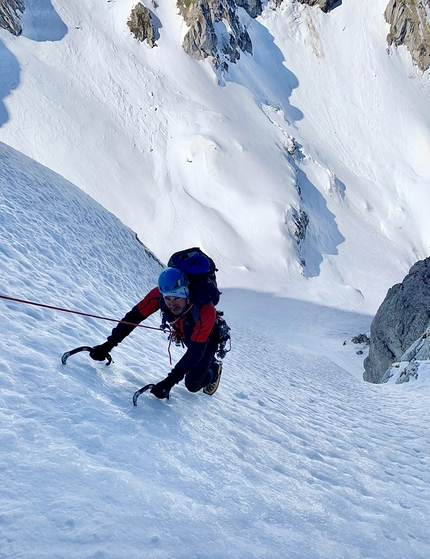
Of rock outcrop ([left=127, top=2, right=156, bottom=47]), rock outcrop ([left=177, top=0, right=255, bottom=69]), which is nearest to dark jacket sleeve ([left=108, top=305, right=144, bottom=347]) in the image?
rock outcrop ([left=127, top=2, right=156, bottom=47])

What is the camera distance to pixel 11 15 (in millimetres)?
41281

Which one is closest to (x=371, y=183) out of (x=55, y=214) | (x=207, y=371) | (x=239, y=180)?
(x=239, y=180)

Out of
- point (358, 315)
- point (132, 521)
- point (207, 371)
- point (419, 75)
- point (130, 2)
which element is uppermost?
point (419, 75)

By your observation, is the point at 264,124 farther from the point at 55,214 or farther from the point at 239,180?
the point at 55,214

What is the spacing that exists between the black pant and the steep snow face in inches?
1064

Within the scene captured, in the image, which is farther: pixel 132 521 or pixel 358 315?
pixel 358 315

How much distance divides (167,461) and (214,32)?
192 feet

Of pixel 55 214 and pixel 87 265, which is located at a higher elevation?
pixel 55 214

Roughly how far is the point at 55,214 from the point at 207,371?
8553mm

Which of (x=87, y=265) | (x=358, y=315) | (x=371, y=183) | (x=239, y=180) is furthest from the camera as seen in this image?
(x=371, y=183)

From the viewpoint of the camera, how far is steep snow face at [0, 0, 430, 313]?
119 feet

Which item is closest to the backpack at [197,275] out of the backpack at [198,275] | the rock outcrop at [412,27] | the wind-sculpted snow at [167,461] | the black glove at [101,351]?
the backpack at [198,275]

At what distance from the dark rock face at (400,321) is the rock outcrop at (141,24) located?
42.6m

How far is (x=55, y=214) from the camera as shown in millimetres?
12414
